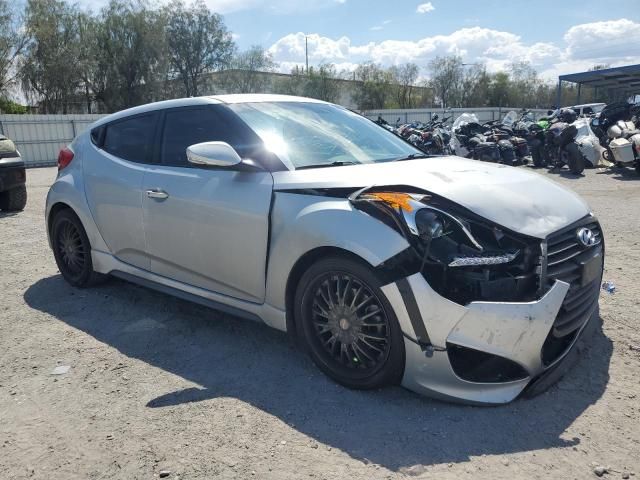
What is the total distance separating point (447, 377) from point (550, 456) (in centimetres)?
56

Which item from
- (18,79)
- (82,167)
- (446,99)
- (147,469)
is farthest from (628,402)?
(446,99)

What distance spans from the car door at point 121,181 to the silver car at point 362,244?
0.02m

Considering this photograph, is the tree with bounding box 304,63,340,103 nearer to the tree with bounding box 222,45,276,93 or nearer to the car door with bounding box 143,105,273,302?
the tree with bounding box 222,45,276,93

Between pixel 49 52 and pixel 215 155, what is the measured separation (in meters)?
38.4

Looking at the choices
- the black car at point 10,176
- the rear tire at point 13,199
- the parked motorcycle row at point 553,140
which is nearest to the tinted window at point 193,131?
the black car at point 10,176

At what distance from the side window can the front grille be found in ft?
9.75

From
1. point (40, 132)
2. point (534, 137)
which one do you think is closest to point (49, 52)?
point (40, 132)

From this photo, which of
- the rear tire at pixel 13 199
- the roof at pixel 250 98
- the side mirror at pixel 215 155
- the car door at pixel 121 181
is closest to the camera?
the side mirror at pixel 215 155

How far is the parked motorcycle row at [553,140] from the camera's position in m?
12.9

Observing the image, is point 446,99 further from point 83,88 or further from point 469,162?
point 469,162

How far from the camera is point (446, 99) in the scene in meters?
61.5

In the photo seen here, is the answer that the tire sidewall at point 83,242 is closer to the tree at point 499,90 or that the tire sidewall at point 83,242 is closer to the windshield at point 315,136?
the windshield at point 315,136

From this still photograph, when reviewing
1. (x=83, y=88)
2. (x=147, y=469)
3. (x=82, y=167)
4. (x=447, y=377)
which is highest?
(x=83, y=88)

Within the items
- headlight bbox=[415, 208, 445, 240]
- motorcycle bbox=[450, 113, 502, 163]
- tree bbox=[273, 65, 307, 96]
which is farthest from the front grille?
tree bbox=[273, 65, 307, 96]
